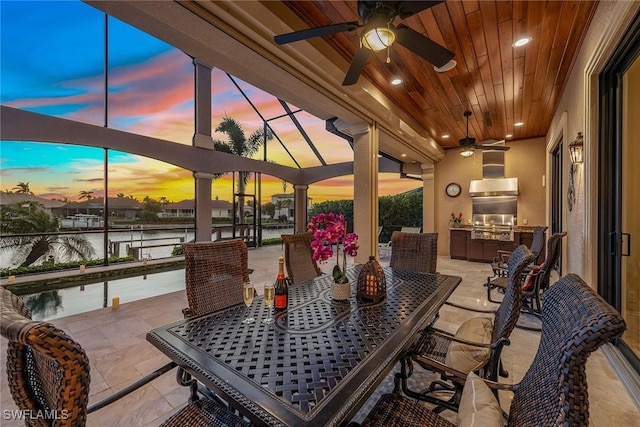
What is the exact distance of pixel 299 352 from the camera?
3.77 ft

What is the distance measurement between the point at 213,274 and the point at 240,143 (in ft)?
26.9

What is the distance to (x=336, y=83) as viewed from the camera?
10.4ft

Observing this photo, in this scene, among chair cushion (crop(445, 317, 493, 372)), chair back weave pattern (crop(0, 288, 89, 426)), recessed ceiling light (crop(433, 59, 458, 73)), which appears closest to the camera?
chair back weave pattern (crop(0, 288, 89, 426))

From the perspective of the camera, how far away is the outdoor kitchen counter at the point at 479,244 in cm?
617

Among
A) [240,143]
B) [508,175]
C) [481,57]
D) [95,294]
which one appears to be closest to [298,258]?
[481,57]

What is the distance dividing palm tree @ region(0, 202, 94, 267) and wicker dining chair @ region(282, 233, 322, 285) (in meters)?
5.95

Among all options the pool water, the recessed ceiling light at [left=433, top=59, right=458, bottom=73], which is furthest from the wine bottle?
the pool water

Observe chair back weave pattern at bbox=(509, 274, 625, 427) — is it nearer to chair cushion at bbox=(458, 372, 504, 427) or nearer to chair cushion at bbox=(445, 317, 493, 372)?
chair cushion at bbox=(458, 372, 504, 427)

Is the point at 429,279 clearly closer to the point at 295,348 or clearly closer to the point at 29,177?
the point at 295,348

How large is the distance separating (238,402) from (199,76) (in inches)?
333

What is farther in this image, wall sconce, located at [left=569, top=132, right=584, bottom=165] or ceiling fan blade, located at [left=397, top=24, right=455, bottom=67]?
wall sconce, located at [left=569, top=132, right=584, bottom=165]

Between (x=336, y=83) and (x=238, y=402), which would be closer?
(x=238, y=402)

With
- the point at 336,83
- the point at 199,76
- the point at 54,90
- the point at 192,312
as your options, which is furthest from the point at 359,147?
the point at 54,90

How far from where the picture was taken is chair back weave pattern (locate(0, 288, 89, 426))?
629 mm
